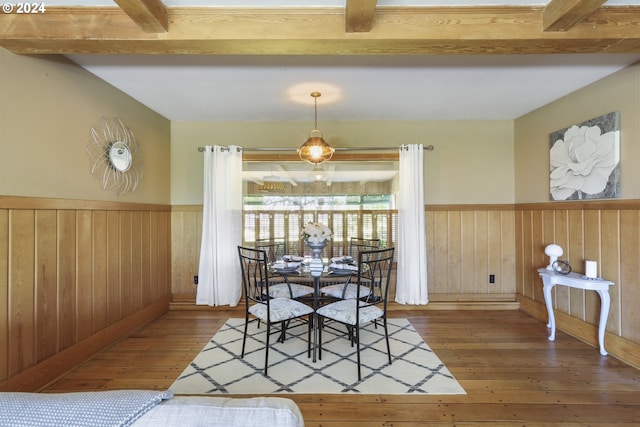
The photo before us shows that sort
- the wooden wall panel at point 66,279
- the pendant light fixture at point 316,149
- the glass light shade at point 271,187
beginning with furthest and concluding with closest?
the glass light shade at point 271,187
the pendant light fixture at point 316,149
the wooden wall panel at point 66,279

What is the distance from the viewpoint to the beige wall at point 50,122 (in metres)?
2.06

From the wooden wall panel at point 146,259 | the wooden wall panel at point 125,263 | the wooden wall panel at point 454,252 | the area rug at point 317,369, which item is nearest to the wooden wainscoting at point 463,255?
the wooden wall panel at point 454,252

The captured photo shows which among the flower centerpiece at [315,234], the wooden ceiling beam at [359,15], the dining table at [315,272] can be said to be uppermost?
the wooden ceiling beam at [359,15]

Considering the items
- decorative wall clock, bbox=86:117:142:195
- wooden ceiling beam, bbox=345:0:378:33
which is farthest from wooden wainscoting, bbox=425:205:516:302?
decorative wall clock, bbox=86:117:142:195

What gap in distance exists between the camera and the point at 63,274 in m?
2.44

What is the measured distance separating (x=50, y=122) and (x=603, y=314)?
15.6 ft

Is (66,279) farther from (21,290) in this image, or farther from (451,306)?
(451,306)

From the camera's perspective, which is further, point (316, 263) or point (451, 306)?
point (451, 306)

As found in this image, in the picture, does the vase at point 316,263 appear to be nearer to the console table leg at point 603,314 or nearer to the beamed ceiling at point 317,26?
the beamed ceiling at point 317,26

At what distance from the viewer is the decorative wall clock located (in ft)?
9.30

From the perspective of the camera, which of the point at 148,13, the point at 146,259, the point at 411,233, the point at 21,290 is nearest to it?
the point at 148,13

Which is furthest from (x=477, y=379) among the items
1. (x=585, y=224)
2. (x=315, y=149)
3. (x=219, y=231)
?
(x=219, y=231)

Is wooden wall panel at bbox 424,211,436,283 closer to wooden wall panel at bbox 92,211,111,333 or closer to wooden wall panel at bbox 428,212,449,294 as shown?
wooden wall panel at bbox 428,212,449,294

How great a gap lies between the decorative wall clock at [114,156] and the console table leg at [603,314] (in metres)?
4.60
